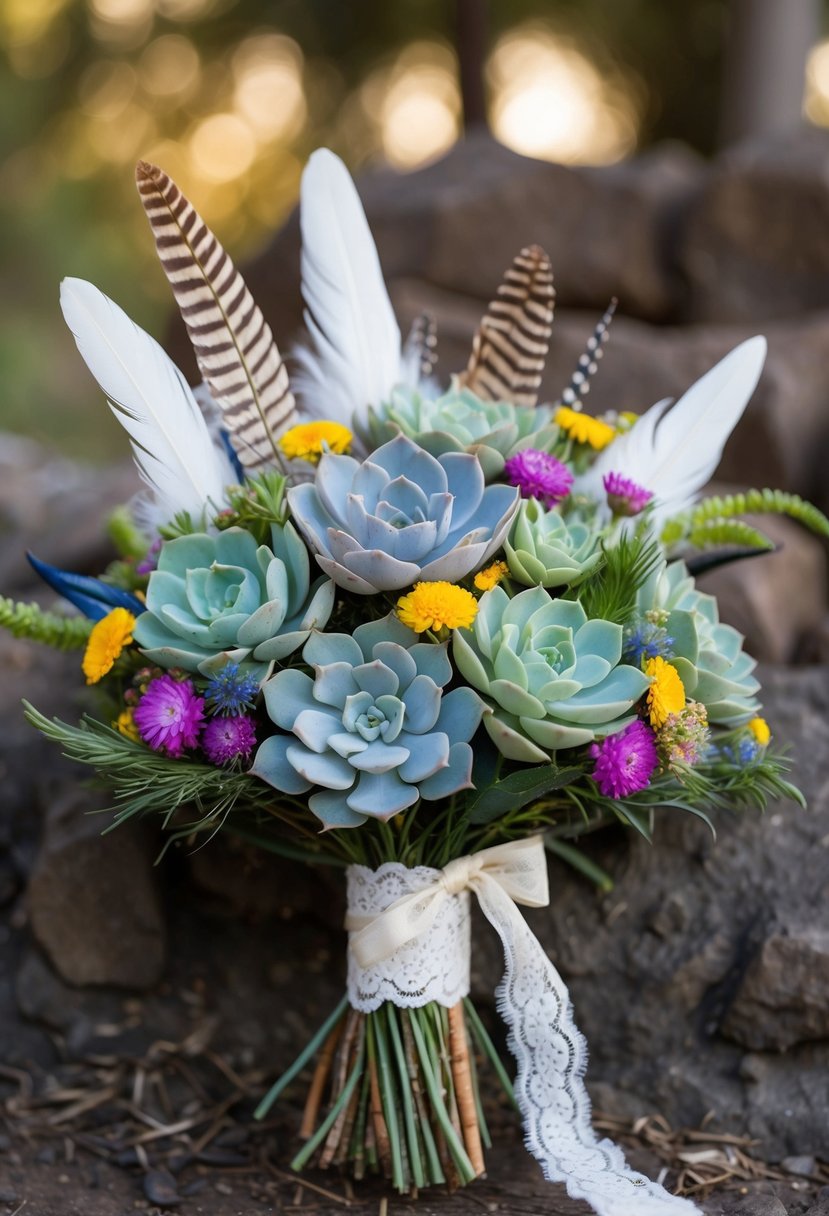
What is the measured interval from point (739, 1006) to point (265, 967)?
28.4 inches

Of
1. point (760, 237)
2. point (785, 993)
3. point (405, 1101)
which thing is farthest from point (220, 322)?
point (760, 237)

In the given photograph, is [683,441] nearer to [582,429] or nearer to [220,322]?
[582,429]

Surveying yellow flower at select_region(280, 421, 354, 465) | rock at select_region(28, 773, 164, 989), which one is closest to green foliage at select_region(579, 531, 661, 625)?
yellow flower at select_region(280, 421, 354, 465)

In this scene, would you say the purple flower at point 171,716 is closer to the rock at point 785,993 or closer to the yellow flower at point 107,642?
the yellow flower at point 107,642

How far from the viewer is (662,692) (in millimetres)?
1320

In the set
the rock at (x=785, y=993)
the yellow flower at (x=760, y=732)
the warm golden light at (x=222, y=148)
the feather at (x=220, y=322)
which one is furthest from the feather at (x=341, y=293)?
the warm golden light at (x=222, y=148)

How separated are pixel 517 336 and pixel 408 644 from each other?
0.56 metres

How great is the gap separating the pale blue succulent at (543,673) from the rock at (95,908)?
76 cm

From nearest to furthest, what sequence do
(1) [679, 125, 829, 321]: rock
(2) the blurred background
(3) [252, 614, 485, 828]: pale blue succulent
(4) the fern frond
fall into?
(3) [252, 614, 485, 828]: pale blue succulent < (4) the fern frond < (1) [679, 125, 829, 321]: rock < (2) the blurred background

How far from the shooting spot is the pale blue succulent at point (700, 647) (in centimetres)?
140

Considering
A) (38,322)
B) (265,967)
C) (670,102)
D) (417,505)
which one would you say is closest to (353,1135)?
(265,967)

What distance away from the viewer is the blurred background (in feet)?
20.2

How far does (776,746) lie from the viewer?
1.80 metres

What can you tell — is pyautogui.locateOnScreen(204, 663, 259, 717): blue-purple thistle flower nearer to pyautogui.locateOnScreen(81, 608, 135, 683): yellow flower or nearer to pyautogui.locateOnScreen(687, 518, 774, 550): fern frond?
pyautogui.locateOnScreen(81, 608, 135, 683): yellow flower
